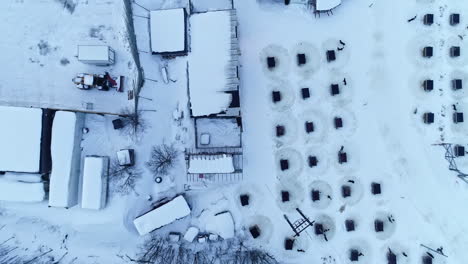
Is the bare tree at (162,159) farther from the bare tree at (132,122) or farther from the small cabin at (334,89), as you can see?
the small cabin at (334,89)

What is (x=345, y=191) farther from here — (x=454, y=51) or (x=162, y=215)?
(x=162, y=215)

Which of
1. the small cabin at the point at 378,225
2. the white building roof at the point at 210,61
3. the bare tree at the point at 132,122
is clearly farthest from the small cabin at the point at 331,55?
the bare tree at the point at 132,122

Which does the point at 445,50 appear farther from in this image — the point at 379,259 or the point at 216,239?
the point at 216,239

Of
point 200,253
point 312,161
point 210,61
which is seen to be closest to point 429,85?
point 312,161

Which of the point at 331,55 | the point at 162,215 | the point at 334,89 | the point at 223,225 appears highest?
the point at 331,55

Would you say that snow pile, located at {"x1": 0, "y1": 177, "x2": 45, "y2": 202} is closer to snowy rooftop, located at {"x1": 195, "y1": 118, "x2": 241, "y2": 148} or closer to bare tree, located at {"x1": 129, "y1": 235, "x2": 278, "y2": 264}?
bare tree, located at {"x1": 129, "y1": 235, "x2": 278, "y2": 264}

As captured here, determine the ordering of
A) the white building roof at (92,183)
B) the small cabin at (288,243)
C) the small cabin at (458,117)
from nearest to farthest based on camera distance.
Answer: the white building roof at (92,183) → the small cabin at (288,243) → the small cabin at (458,117)
